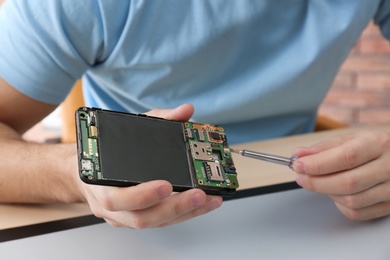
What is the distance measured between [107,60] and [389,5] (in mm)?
563

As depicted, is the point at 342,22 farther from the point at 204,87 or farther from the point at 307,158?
the point at 307,158

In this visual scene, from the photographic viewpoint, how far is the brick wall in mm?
2160

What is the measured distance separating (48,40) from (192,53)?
22 cm

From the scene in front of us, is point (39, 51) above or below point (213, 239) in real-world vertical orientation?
above

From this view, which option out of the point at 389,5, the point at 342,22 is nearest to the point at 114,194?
the point at 342,22

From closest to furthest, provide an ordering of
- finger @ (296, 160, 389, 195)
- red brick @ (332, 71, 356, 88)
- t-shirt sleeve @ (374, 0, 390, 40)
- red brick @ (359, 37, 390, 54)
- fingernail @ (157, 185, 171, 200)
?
fingernail @ (157, 185, 171, 200)
finger @ (296, 160, 389, 195)
t-shirt sleeve @ (374, 0, 390, 40)
red brick @ (359, 37, 390, 54)
red brick @ (332, 71, 356, 88)

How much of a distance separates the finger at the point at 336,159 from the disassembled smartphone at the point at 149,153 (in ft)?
0.27

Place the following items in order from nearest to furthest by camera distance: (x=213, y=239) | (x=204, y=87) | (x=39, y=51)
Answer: (x=213, y=239) → (x=39, y=51) → (x=204, y=87)

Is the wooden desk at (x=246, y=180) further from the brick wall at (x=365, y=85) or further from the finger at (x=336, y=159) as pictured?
the brick wall at (x=365, y=85)

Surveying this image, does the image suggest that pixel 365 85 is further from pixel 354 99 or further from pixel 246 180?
pixel 246 180

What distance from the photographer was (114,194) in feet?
1.93

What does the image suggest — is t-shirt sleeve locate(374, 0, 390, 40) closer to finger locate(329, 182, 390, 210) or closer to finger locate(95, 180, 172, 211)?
finger locate(329, 182, 390, 210)

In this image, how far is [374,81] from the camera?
2191mm

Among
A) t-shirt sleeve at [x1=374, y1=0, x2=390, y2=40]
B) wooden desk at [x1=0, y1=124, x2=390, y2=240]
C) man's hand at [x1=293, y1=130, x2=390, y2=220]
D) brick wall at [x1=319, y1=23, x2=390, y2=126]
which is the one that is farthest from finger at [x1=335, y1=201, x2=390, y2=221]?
brick wall at [x1=319, y1=23, x2=390, y2=126]
